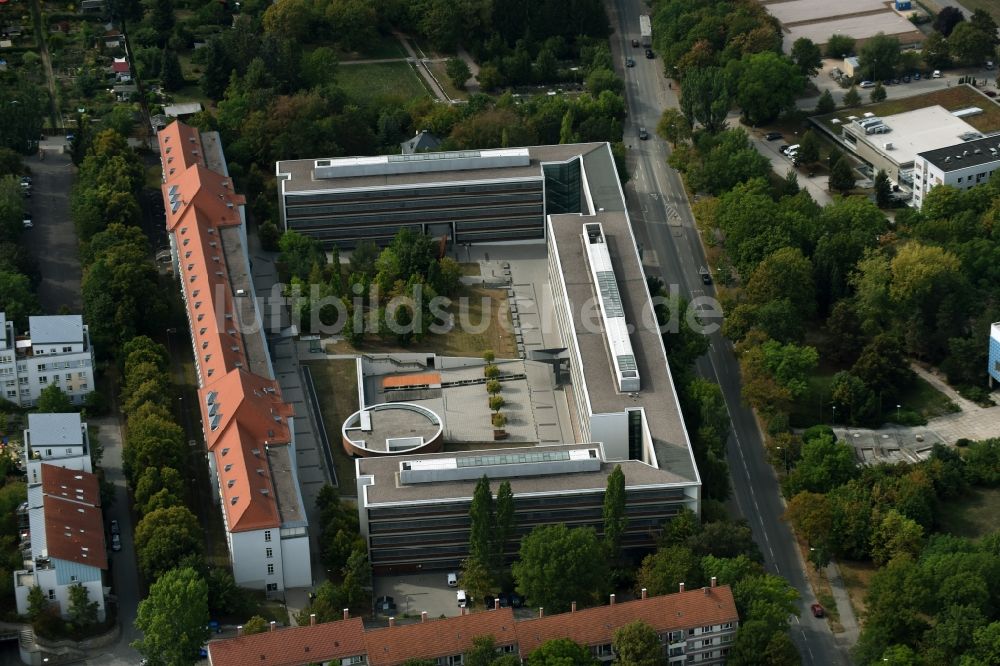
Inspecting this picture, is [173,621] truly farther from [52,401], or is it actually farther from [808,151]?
[808,151]

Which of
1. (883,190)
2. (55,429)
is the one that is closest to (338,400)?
(55,429)

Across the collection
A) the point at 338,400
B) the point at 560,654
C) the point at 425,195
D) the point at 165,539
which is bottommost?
the point at 560,654

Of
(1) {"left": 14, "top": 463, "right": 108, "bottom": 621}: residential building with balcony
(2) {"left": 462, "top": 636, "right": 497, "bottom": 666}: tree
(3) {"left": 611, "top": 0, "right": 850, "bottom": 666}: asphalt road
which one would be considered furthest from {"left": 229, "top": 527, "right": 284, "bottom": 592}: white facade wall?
(3) {"left": 611, "top": 0, "right": 850, "bottom": 666}: asphalt road

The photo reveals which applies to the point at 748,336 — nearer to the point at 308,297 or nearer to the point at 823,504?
the point at 823,504

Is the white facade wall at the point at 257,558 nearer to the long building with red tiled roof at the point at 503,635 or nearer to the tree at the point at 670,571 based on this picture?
the long building with red tiled roof at the point at 503,635

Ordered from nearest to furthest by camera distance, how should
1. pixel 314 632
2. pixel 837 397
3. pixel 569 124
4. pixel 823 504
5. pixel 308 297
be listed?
pixel 314 632
pixel 823 504
pixel 837 397
pixel 308 297
pixel 569 124

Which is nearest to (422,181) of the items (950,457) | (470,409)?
(470,409)
